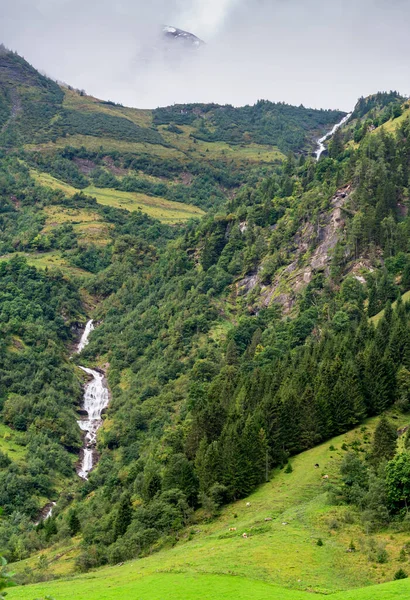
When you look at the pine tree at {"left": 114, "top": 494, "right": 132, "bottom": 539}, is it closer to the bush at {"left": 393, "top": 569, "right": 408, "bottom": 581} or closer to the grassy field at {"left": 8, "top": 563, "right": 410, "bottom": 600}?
the grassy field at {"left": 8, "top": 563, "right": 410, "bottom": 600}

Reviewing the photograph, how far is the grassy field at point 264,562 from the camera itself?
56344 millimetres

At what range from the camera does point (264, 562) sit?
6225 cm

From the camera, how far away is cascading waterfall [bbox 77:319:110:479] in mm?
159250

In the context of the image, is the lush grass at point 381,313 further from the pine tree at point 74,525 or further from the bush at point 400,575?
the bush at point 400,575

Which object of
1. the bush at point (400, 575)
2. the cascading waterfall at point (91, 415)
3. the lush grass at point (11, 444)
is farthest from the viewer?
the cascading waterfall at point (91, 415)

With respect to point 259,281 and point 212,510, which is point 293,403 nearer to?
point 212,510

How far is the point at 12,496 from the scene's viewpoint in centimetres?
13200

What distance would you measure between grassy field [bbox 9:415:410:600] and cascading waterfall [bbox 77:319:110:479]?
239 ft

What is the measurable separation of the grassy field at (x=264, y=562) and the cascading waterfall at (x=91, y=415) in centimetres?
7282

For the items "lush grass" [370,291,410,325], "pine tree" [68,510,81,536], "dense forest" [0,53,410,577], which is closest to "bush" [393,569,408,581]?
"dense forest" [0,53,410,577]

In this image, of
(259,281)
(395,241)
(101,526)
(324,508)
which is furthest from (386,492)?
(259,281)

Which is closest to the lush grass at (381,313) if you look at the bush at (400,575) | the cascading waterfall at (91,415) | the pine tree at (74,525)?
the pine tree at (74,525)

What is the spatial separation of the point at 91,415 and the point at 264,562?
125839 mm

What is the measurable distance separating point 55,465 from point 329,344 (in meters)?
71.3
